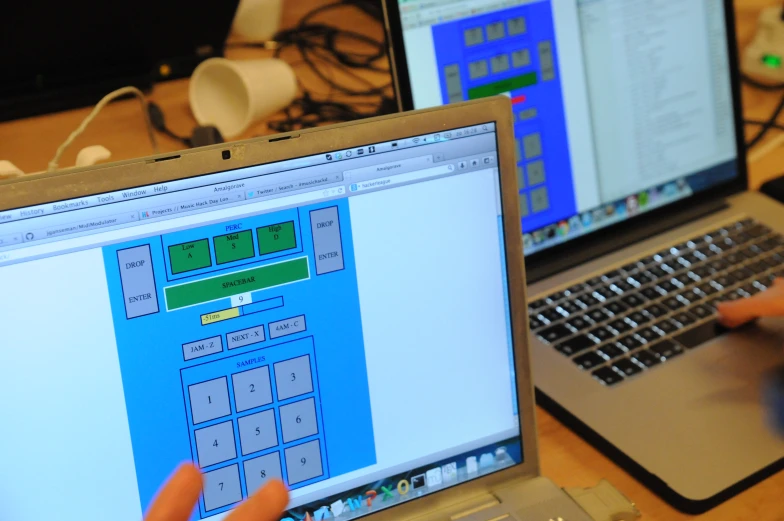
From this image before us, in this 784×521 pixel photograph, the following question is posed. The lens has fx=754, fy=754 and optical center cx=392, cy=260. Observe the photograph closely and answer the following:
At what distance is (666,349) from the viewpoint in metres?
0.72

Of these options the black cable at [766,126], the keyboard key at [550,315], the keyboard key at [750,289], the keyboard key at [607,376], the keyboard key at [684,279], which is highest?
the black cable at [766,126]

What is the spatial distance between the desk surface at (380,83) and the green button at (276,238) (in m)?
0.31

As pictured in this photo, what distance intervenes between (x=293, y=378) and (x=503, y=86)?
0.42m

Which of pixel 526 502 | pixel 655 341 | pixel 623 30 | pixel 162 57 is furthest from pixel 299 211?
pixel 162 57

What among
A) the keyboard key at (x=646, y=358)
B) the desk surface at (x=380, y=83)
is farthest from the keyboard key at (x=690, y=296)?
the desk surface at (x=380, y=83)

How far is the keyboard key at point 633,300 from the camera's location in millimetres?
778

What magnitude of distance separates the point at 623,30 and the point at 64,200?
636 mm

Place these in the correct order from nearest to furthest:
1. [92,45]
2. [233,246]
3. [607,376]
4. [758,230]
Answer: [233,246]
[607,376]
[758,230]
[92,45]

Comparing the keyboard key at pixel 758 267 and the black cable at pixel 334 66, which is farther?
the black cable at pixel 334 66

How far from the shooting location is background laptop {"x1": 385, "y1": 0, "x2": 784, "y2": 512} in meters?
0.65

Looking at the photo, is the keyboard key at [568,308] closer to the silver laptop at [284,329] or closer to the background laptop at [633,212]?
the background laptop at [633,212]

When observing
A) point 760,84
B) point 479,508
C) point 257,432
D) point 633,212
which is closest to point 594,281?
point 633,212

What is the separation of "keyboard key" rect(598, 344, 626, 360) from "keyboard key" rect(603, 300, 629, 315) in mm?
53

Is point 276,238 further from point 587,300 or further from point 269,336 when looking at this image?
point 587,300
